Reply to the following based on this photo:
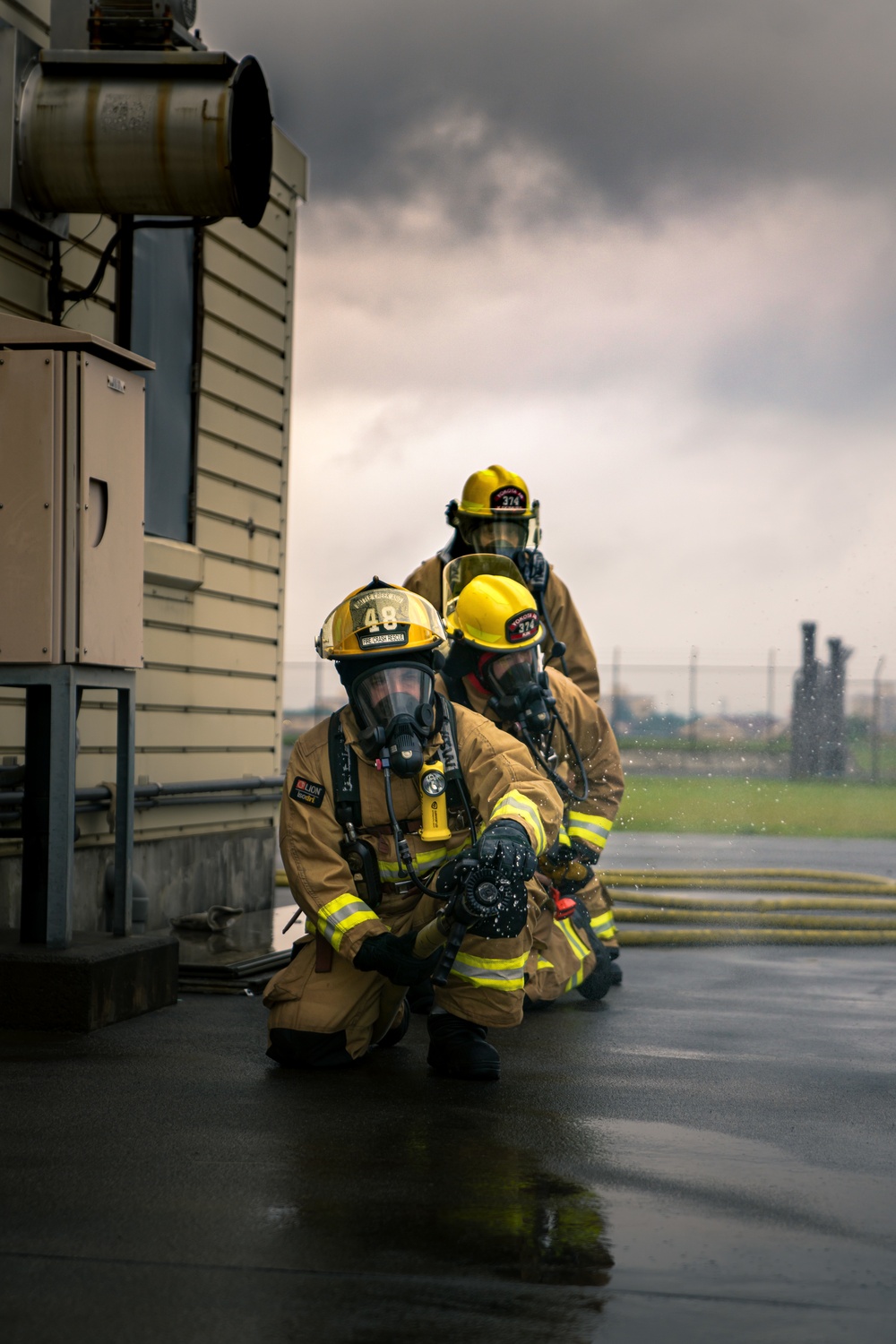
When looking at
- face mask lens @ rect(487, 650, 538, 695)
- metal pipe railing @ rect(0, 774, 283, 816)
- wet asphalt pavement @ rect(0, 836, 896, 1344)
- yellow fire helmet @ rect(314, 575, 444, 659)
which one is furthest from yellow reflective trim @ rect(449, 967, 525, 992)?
metal pipe railing @ rect(0, 774, 283, 816)

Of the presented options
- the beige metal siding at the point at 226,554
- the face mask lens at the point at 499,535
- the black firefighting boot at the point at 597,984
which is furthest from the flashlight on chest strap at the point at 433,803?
the beige metal siding at the point at 226,554

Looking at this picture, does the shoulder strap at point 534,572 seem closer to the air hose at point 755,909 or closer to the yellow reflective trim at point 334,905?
the air hose at point 755,909

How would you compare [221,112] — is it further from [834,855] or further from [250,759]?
[834,855]

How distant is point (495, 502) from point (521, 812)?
2708 mm

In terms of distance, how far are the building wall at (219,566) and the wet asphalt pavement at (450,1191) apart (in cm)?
271

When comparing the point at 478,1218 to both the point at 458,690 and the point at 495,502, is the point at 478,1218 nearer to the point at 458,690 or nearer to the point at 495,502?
the point at 458,690

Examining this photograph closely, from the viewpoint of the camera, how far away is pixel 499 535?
7047 mm

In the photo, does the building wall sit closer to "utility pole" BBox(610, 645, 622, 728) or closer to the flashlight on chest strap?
the flashlight on chest strap

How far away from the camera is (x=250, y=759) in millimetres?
9188

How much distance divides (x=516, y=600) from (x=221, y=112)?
252cm

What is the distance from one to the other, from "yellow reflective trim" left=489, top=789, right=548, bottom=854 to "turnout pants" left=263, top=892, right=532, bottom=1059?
1.10 ft

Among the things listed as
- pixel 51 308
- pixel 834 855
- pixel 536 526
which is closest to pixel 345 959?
pixel 536 526

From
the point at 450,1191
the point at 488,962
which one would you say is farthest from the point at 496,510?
the point at 450,1191

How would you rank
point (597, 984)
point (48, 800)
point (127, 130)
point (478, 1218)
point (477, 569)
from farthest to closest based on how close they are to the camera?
point (477, 569)
point (127, 130)
point (597, 984)
point (48, 800)
point (478, 1218)
